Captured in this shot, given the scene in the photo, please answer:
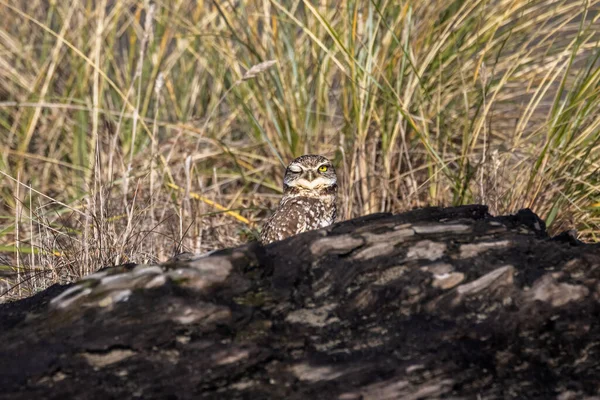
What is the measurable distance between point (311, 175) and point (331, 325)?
2002mm

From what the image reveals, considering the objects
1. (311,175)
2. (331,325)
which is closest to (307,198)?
(311,175)

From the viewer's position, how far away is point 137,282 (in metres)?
2.61

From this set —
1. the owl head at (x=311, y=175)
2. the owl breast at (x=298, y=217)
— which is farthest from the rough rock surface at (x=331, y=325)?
the owl head at (x=311, y=175)

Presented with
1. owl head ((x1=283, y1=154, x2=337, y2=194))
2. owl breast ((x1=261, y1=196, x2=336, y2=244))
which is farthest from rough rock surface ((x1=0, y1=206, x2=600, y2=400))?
owl head ((x1=283, y1=154, x2=337, y2=194))

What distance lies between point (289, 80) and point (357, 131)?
703 mm

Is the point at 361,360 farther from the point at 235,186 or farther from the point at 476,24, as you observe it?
the point at 235,186

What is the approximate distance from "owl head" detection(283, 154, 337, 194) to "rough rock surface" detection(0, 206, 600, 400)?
168cm

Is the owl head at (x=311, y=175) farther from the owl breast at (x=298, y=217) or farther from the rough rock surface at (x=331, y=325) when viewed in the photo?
the rough rock surface at (x=331, y=325)

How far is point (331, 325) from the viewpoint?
99.3 inches

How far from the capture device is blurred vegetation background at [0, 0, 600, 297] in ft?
14.0

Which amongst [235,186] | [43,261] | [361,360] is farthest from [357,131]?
[361,360]

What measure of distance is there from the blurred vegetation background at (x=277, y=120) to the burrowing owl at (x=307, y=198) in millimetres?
337

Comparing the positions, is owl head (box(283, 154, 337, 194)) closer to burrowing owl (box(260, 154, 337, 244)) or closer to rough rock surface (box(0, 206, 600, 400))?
burrowing owl (box(260, 154, 337, 244))

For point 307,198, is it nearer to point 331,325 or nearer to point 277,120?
point 277,120
